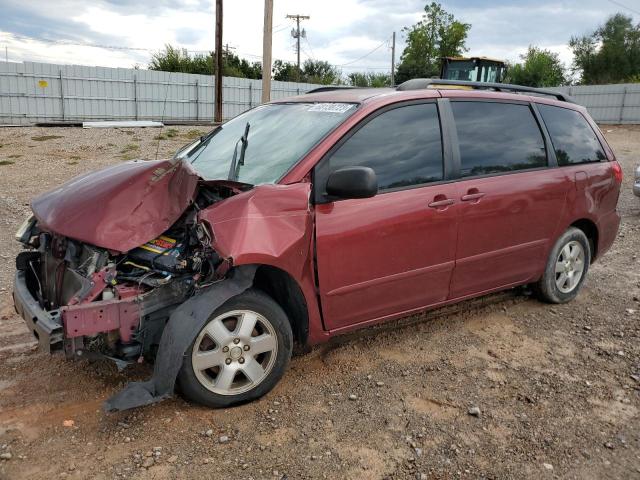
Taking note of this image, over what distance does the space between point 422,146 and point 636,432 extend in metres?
2.09

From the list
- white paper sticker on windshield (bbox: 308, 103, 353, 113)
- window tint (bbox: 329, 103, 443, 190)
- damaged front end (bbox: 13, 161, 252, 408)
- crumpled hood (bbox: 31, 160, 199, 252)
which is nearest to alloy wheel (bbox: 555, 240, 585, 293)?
window tint (bbox: 329, 103, 443, 190)

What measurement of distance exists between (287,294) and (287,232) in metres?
0.42

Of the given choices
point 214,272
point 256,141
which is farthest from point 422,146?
point 214,272

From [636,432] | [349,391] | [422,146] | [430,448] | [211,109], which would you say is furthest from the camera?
[211,109]

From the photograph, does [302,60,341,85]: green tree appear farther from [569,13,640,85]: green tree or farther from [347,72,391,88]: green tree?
[569,13,640,85]: green tree

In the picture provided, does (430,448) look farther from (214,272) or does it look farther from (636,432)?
(214,272)

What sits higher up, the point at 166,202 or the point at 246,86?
the point at 246,86

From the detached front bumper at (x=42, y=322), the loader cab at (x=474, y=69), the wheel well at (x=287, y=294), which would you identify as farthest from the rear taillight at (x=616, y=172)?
the loader cab at (x=474, y=69)

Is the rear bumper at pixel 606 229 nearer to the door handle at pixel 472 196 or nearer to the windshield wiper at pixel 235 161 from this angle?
the door handle at pixel 472 196

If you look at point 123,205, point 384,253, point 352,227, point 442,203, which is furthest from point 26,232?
point 442,203

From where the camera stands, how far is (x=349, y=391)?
3342 millimetres

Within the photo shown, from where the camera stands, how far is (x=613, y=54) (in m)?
46.9

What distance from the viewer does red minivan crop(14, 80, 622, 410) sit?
2873 mm

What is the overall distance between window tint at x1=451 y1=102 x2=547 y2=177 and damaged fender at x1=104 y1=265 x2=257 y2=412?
203cm
